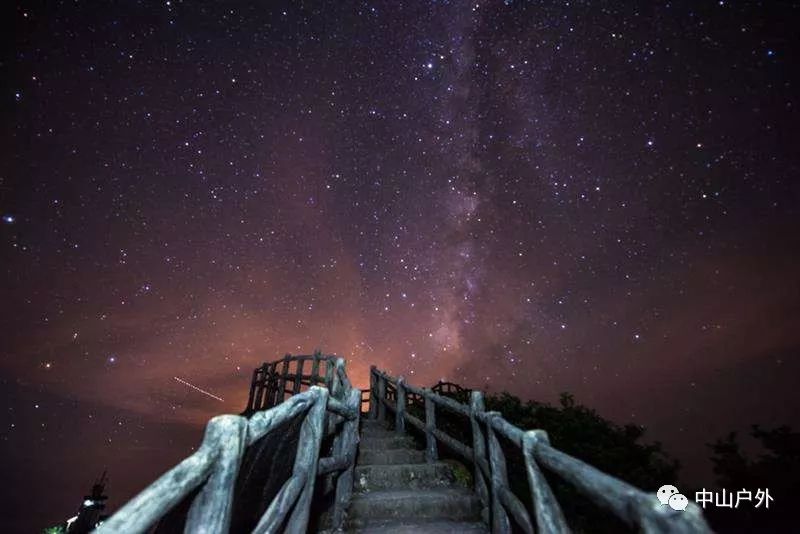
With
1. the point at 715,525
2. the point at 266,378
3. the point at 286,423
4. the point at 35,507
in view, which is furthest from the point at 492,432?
the point at 35,507

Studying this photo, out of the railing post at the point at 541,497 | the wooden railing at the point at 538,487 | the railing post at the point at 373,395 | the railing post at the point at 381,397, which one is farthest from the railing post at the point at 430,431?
the railing post at the point at 373,395

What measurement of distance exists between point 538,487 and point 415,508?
2150 mm

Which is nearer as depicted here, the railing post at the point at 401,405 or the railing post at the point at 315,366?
the railing post at the point at 401,405

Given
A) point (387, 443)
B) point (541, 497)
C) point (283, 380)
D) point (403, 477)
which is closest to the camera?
point (541, 497)

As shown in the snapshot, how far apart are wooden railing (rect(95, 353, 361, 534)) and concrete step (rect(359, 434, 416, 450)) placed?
1969 millimetres

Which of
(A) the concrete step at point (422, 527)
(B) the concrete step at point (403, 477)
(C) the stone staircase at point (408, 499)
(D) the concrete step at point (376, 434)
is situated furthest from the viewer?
(D) the concrete step at point (376, 434)

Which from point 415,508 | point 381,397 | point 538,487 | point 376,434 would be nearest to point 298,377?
point 381,397

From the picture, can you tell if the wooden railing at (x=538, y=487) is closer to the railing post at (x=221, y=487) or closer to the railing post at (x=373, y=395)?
the railing post at (x=221, y=487)

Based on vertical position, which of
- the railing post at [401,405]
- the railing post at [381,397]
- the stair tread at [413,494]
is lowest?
the stair tread at [413,494]

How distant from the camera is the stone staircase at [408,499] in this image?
399cm

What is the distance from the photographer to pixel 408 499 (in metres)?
4.27

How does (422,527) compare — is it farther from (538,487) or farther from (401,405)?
(401,405)

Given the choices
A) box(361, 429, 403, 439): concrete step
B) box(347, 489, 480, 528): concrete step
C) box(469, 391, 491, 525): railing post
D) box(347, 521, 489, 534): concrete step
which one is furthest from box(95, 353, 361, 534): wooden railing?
box(361, 429, 403, 439): concrete step

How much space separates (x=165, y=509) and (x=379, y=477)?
410 cm
